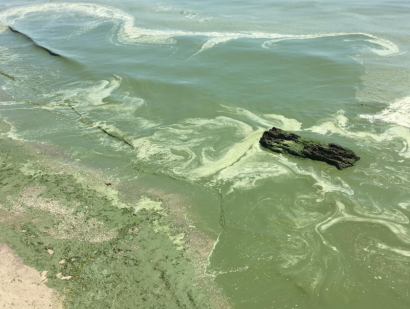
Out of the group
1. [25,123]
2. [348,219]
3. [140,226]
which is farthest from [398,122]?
[25,123]

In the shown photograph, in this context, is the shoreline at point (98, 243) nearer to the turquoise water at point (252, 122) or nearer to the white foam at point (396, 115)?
the turquoise water at point (252, 122)

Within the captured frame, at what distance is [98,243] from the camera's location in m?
5.87

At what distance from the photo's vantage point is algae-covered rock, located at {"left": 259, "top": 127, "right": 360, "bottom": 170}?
761 cm

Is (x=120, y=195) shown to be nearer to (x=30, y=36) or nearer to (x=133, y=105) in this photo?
(x=133, y=105)

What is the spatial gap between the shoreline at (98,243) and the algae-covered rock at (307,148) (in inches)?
131

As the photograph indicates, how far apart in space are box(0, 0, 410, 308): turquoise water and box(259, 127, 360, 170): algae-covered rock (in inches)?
8.3

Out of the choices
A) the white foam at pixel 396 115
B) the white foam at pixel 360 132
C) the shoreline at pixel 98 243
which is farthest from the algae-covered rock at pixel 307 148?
the shoreline at pixel 98 243

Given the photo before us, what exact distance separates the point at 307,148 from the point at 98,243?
519 cm

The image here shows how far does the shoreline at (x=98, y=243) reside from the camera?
16.6 ft

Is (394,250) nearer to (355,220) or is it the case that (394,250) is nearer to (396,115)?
(355,220)

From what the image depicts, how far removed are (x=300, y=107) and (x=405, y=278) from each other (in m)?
6.14

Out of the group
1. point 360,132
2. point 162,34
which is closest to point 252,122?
point 360,132

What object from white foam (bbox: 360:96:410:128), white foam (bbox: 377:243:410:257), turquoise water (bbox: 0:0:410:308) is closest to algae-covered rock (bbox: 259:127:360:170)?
turquoise water (bbox: 0:0:410:308)

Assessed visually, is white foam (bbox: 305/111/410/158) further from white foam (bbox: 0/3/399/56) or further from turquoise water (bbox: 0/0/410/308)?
white foam (bbox: 0/3/399/56)
